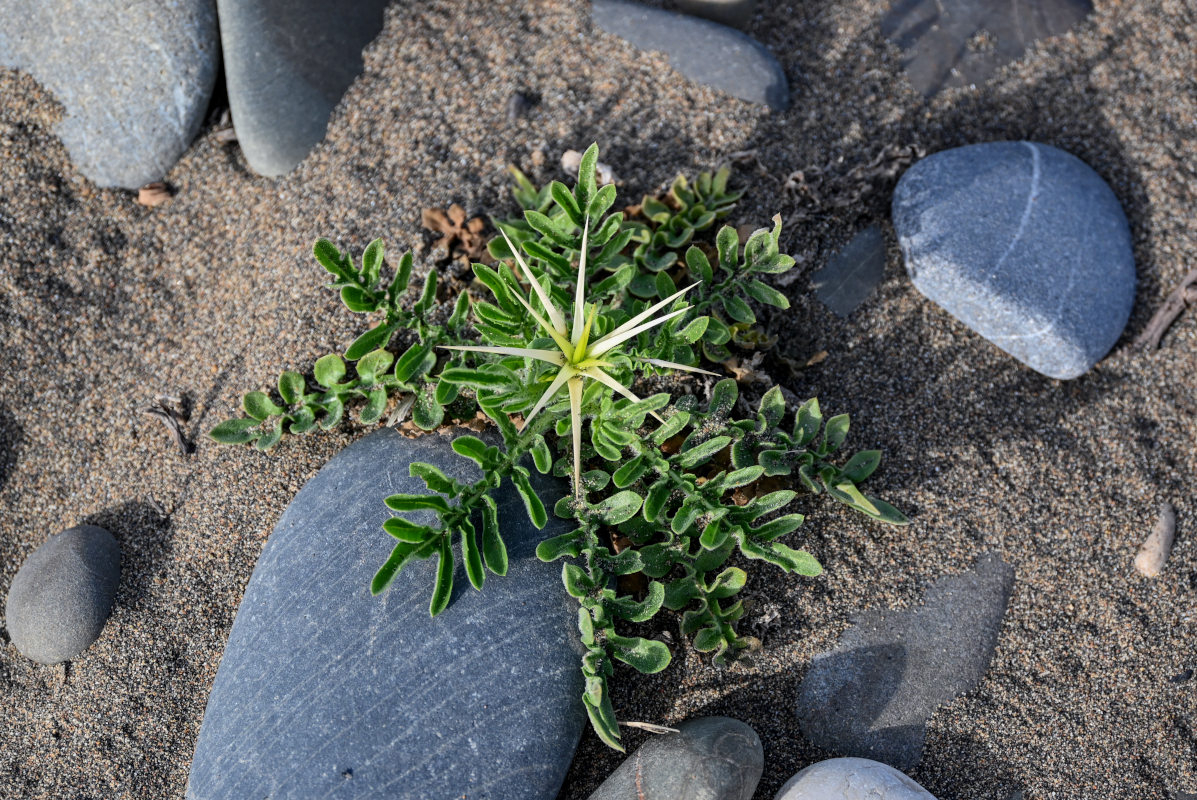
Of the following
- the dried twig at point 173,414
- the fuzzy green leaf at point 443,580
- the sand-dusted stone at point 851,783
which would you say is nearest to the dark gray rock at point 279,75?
the dried twig at point 173,414

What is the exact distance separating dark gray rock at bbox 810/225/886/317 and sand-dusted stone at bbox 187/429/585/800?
135 cm

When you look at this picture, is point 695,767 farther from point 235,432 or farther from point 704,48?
point 704,48

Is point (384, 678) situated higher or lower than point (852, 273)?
lower

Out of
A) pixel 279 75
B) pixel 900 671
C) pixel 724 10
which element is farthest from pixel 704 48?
pixel 900 671

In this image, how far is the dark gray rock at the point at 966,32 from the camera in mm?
3430

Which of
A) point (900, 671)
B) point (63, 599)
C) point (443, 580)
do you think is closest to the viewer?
point (443, 580)

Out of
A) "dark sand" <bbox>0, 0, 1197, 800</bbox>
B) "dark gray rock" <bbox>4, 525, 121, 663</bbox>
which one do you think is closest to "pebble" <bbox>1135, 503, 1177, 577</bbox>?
"dark sand" <bbox>0, 0, 1197, 800</bbox>

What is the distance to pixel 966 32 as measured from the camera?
3.50 metres

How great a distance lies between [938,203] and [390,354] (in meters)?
2.07

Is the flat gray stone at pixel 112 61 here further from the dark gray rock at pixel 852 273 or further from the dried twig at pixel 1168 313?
the dried twig at pixel 1168 313

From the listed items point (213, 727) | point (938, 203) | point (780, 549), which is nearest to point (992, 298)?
point (938, 203)

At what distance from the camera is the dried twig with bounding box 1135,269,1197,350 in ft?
10.4

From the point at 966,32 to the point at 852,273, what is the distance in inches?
49.7

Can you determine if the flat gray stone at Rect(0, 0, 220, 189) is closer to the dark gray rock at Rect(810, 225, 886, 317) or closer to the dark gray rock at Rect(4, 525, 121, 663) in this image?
the dark gray rock at Rect(4, 525, 121, 663)
